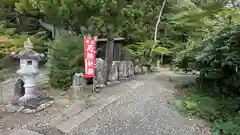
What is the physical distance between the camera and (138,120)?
3.92 m

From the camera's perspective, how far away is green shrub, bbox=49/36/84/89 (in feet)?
19.4

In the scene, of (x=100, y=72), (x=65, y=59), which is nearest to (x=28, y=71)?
(x=65, y=59)

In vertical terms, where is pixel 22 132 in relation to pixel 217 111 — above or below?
below

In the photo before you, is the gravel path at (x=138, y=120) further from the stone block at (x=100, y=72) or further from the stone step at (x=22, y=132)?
the stone block at (x=100, y=72)

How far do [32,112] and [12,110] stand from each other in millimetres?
467

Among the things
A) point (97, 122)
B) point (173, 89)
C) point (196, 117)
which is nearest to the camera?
point (97, 122)

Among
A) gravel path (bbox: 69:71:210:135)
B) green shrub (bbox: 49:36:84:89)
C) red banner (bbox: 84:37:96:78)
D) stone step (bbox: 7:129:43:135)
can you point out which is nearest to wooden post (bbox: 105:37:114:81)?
green shrub (bbox: 49:36:84:89)

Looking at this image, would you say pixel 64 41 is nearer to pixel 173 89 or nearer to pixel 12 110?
pixel 12 110

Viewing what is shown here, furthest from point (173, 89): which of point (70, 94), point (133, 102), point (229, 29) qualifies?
point (70, 94)

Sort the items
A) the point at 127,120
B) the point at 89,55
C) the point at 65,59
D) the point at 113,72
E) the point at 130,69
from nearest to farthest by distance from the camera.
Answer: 1. the point at 127,120
2. the point at 89,55
3. the point at 65,59
4. the point at 113,72
5. the point at 130,69

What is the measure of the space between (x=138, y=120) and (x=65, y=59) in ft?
9.86

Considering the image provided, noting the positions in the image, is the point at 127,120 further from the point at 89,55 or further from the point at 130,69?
the point at 130,69

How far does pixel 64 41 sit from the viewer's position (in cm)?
594

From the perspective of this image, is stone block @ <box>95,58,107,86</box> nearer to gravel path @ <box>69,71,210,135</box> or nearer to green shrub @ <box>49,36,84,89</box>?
green shrub @ <box>49,36,84,89</box>
